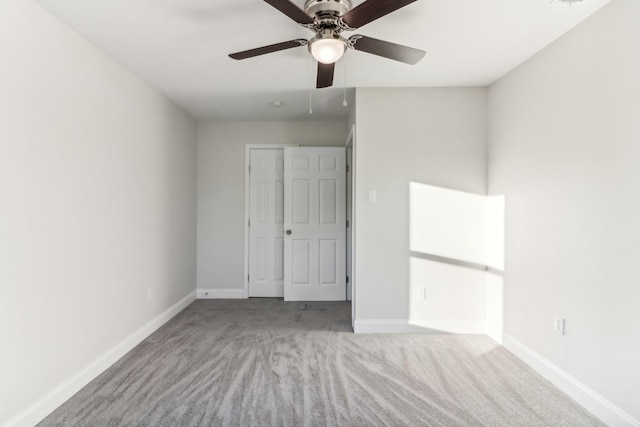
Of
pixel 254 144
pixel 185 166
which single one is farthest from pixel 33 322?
pixel 254 144

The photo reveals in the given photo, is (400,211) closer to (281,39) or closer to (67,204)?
(281,39)

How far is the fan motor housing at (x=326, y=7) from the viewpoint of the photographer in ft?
6.05

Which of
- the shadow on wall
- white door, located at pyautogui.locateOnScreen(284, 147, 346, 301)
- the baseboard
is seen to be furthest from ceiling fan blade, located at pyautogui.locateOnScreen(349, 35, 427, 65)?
white door, located at pyautogui.locateOnScreen(284, 147, 346, 301)

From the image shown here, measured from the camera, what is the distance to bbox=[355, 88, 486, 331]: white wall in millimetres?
3496

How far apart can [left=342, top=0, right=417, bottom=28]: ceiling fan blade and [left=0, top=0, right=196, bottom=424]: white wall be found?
5.77ft

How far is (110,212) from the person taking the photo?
9.15ft

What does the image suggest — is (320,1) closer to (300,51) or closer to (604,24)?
(300,51)

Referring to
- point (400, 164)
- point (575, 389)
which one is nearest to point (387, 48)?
point (400, 164)

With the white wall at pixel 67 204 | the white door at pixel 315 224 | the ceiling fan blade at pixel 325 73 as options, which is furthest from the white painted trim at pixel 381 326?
the ceiling fan blade at pixel 325 73

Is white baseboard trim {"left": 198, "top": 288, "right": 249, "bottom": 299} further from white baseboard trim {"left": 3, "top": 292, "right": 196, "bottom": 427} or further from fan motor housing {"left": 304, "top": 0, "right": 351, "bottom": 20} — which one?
fan motor housing {"left": 304, "top": 0, "right": 351, "bottom": 20}

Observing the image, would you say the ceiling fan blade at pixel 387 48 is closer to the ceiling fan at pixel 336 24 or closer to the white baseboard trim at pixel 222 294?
the ceiling fan at pixel 336 24

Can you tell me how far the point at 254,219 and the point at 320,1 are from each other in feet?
11.0

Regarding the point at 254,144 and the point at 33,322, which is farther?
the point at 254,144

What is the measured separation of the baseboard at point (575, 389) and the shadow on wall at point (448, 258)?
0.55 m
